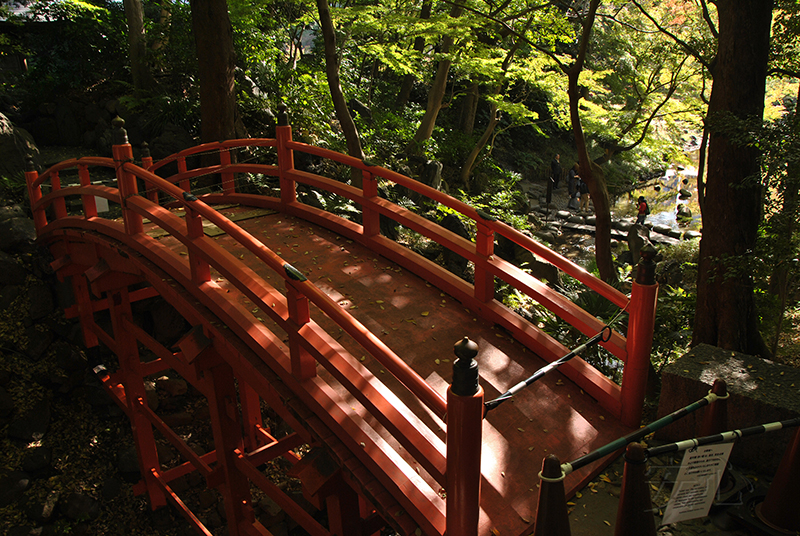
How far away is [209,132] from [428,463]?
8.53m

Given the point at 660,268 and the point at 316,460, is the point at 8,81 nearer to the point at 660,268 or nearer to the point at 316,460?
the point at 316,460

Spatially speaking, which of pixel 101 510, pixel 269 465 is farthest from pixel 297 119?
pixel 101 510

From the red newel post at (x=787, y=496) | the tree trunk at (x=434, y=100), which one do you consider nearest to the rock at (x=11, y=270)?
the tree trunk at (x=434, y=100)

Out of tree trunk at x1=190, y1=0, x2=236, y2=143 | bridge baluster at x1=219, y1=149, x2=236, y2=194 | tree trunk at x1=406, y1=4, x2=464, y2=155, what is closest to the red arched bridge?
bridge baluster at x1=219, y1=149, x2=236, y2=194

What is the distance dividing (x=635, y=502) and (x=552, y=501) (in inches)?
19.8

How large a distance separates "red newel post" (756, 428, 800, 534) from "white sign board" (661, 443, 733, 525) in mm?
517

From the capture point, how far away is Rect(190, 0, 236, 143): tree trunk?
30.3 feet

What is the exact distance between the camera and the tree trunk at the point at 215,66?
9.24 metres

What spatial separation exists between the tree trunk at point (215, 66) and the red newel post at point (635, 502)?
30.0 ft

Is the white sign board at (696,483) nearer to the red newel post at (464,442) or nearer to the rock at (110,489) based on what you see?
the red newel post at (464,442)

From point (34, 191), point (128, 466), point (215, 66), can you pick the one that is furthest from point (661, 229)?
point (34, 191)

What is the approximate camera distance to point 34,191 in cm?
793

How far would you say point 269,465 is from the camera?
9.16 m

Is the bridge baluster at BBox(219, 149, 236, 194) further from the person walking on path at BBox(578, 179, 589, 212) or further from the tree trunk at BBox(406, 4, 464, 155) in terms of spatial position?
the person walking on path at BBox(578, 179, 589, 212)
